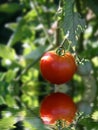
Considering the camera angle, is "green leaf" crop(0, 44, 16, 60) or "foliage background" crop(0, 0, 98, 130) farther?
"green leaf" crop(0, 44, 16, 60)

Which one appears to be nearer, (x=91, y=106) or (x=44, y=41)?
(x=91, y=106)

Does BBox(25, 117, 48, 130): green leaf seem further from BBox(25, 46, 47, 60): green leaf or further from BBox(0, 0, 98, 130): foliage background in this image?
BBox(25, 46, 47, 60): green leaf

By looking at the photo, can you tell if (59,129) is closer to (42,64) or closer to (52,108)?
(52,108)

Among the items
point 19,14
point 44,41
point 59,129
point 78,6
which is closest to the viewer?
point 59,129

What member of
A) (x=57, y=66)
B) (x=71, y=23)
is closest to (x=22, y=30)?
(x=57, y=66)

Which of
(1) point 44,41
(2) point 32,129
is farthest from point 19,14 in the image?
(2) point 32,129

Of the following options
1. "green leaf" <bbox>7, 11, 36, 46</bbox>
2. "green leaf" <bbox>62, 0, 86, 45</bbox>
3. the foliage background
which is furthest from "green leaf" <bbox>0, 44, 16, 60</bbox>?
"green leaf" <bbox>62, 0, 86, 45</bbox>

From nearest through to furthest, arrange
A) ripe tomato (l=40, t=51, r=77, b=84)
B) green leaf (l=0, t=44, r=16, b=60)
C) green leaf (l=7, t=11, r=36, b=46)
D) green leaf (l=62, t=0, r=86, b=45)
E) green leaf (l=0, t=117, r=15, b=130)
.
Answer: green leaf (l=0, t=117, r=15, b=130) → green leaf (l=62, t=0, r=86, b=45) → ripe tomato (l=40, t=51, r=77, b=84) → green leaf (l=0, t=44, r=16, b=60) → green leaf (l=7, t=11, r=36, b=46)
